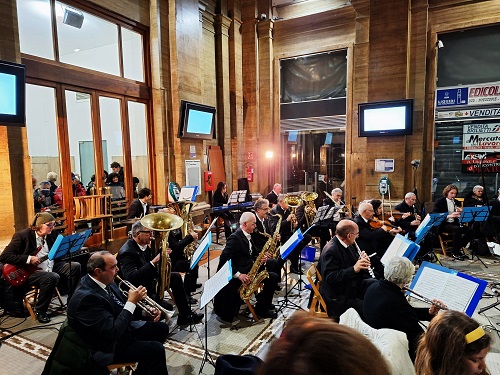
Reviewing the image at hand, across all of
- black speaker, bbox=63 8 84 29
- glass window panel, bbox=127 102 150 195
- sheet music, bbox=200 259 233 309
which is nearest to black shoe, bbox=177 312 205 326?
sheet music, bbox=200 259 233 309

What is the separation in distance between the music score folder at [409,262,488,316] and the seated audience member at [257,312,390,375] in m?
2.46

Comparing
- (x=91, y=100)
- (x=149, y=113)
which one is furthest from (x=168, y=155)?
(x=91, y=100)

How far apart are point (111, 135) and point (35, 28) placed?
7.53 ft

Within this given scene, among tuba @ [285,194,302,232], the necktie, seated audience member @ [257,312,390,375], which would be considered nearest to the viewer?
seated audience member @ [257,312,390,375]

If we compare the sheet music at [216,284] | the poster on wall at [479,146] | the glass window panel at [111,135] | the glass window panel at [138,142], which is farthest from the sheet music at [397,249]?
the poster on wall at [479,146]

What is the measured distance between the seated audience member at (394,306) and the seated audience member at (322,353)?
2101 millimetres

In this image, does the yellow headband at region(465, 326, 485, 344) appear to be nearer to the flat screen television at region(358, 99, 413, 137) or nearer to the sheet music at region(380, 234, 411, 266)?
the sheet music at region(380, 234, 411, 266)

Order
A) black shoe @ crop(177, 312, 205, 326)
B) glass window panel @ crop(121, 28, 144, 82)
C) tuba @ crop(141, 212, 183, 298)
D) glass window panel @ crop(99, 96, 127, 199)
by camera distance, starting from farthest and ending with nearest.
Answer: glass window panel @ crop(121, 28, 144, 82), glass window panel @ crop(99, 96, 127, 199), black shoe @ crop(177, 312, 205, 326), tuba @ crop(141, 212, 183, 298)

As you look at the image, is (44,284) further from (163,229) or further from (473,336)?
(473,336)

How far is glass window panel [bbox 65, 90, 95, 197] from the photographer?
21.0 ft

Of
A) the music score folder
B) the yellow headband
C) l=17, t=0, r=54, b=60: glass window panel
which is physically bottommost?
the music score folder

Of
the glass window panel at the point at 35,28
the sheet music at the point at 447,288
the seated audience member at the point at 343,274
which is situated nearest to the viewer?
the sheet music at the point at 447,288

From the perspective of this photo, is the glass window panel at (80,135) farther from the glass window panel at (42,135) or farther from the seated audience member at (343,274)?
the seated audience member at (343,274)

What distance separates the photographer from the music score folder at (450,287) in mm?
2686
